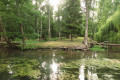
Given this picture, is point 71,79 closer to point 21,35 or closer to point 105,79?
point 105,79

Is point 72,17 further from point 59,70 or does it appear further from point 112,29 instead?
point 59,70

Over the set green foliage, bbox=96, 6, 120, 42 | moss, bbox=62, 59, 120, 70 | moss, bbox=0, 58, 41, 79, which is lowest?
moss, bbox=62, 59, 120, 70

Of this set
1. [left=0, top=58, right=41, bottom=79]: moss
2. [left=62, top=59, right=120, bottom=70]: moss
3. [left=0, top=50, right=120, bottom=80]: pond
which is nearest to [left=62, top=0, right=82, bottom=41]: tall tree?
[left=62, top=59, right=120, bottom=70]: moss

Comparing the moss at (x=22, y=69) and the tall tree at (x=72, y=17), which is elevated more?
the tall tree at (x=72, y=17)

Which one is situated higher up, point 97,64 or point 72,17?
point 72,17

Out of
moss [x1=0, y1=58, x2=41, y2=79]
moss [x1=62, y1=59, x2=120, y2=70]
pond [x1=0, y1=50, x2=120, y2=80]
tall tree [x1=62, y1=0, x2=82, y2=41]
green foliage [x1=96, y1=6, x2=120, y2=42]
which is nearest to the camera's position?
pond [x1=0, y1=50, x2=120, y2=80]

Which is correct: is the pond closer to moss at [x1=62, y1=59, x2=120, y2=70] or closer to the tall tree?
moss at [x1=62, y1=59, x2=120, y2=70]

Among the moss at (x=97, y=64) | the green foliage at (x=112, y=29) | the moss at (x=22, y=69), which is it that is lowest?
the moss at (x=97, y=64)

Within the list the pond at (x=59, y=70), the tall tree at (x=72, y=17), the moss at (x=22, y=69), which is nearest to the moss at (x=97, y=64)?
the pond at (x=59, y=70)

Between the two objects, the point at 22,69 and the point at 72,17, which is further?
the point at 72,17

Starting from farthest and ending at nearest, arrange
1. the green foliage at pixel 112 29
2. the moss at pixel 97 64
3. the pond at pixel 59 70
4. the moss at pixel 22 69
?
the green foliage at pixel 112 29, the moss at pixel 97 64, the moss at pixel 22 69, the pond at pixel 59 70

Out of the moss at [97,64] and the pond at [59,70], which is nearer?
the pond at [59,70]

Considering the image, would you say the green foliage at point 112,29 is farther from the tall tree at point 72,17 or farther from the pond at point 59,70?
the pond at point 59,70

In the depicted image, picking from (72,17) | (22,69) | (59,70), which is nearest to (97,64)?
(59,70)
